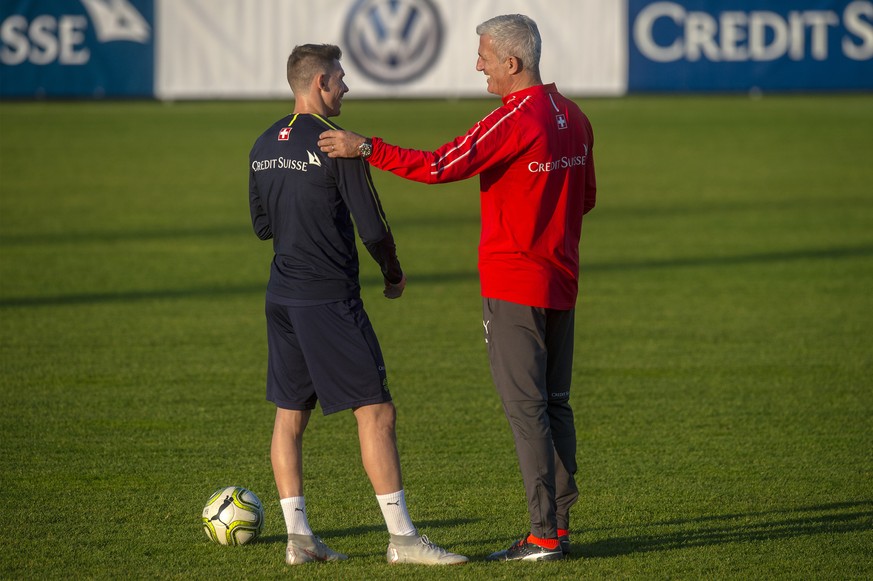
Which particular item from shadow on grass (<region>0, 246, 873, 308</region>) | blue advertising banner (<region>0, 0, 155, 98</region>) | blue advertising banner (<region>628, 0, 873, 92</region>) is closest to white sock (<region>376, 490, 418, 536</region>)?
shadow on grass (<region>0, 246, 873, 308</region>)

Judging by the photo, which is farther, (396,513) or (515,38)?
(396,513)

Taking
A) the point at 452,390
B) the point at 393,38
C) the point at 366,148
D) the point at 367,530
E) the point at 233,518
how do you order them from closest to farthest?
1. the point at 366,148
2. the point at 233,518
3. the point at 367,530
4. the point at 452,390
5. the point at 393,38

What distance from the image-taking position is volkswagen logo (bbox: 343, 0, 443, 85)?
1094 inches

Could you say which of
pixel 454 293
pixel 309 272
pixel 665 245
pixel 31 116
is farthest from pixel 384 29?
pixel 309 272

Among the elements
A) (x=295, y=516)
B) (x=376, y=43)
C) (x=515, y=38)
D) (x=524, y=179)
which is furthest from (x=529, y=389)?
(x=376, y=43)

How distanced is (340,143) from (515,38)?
740 mm

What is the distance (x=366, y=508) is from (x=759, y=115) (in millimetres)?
23816

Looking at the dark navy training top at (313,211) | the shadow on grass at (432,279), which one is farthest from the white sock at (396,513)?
the shadow on grass at (432,279)

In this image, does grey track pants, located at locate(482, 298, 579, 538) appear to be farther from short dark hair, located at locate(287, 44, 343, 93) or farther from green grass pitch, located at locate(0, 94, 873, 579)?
short dark hair, located at locate(287, 44, 343, 93)

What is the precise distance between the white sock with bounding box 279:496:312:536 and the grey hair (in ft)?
6.09

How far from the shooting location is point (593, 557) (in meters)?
4.92

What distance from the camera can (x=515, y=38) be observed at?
15.0 feet

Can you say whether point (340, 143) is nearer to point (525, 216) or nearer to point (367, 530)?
point (525, 216)

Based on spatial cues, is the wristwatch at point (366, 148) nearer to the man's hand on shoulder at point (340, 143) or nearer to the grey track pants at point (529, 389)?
the man's hand on shoulder at point (340, 143)
